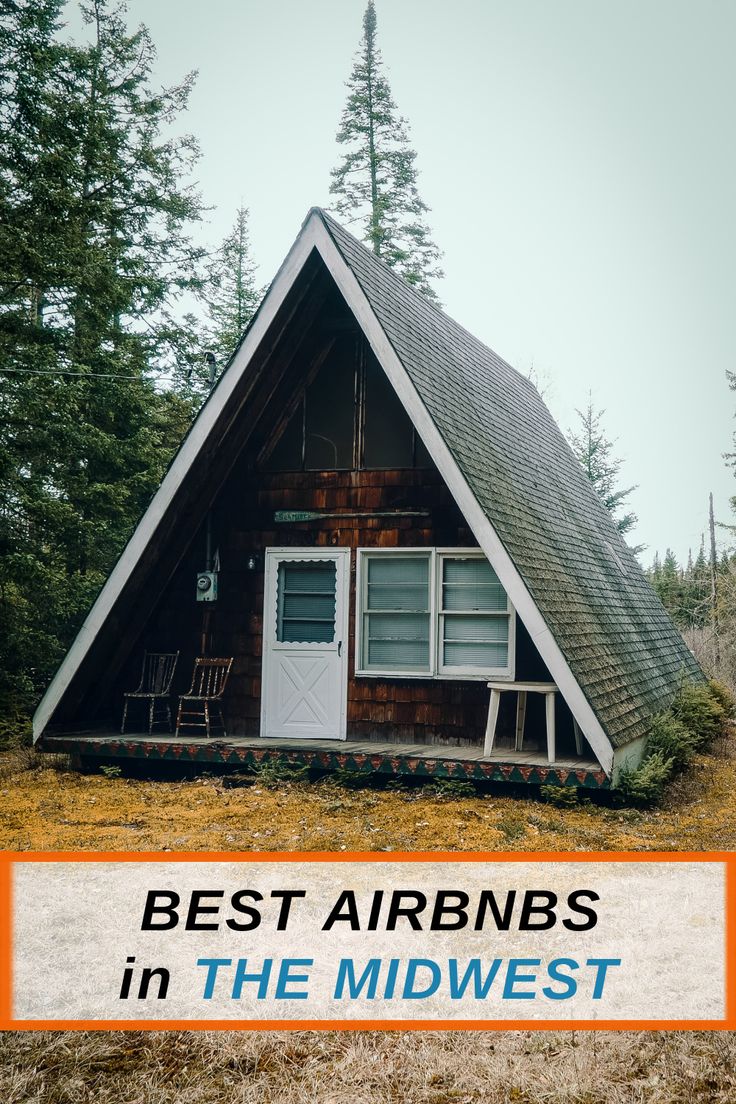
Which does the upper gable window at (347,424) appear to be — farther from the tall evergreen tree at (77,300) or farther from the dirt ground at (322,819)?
the tall evergreen tree at (77,300)

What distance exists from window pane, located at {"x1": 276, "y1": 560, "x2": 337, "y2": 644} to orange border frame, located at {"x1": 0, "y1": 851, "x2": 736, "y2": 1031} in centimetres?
387

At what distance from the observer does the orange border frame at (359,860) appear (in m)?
3.60

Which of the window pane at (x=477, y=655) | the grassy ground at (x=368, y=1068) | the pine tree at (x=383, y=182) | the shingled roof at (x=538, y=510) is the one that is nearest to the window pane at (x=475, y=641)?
the window pane at (x=477, y=655)

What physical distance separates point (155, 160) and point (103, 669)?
36.0 feet

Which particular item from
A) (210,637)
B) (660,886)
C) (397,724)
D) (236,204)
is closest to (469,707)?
(397,724)

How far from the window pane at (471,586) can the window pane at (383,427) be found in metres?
1.22

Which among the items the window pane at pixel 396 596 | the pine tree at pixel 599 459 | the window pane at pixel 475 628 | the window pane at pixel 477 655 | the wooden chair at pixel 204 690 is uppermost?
the pine tree at pixel 599 459

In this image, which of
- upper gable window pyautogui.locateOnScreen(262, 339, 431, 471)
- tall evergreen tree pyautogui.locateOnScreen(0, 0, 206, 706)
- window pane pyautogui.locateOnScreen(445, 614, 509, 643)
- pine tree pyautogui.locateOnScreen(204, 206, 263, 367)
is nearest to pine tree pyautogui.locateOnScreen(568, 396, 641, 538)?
pine tree pyautogui.locateOnScreen(204, 206, 263, 367)

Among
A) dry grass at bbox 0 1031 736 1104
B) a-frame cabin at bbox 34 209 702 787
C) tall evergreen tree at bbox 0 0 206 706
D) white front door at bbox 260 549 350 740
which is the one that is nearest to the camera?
dry grass at bbox 0 1031 736 1104

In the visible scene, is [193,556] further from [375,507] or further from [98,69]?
[98,69]

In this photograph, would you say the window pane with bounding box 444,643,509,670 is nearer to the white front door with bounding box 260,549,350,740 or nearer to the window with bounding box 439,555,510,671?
the window with bounding box 439,555,510,671

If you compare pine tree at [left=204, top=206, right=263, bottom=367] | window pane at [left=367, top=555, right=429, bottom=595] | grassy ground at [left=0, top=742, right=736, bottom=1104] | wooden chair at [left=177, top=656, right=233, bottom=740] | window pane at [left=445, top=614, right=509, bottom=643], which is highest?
pine tree at [left=204, top=206, right=263, bottom=367]

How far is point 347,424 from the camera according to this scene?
998 centimetres

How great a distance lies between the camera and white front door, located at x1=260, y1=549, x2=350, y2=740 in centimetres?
970
